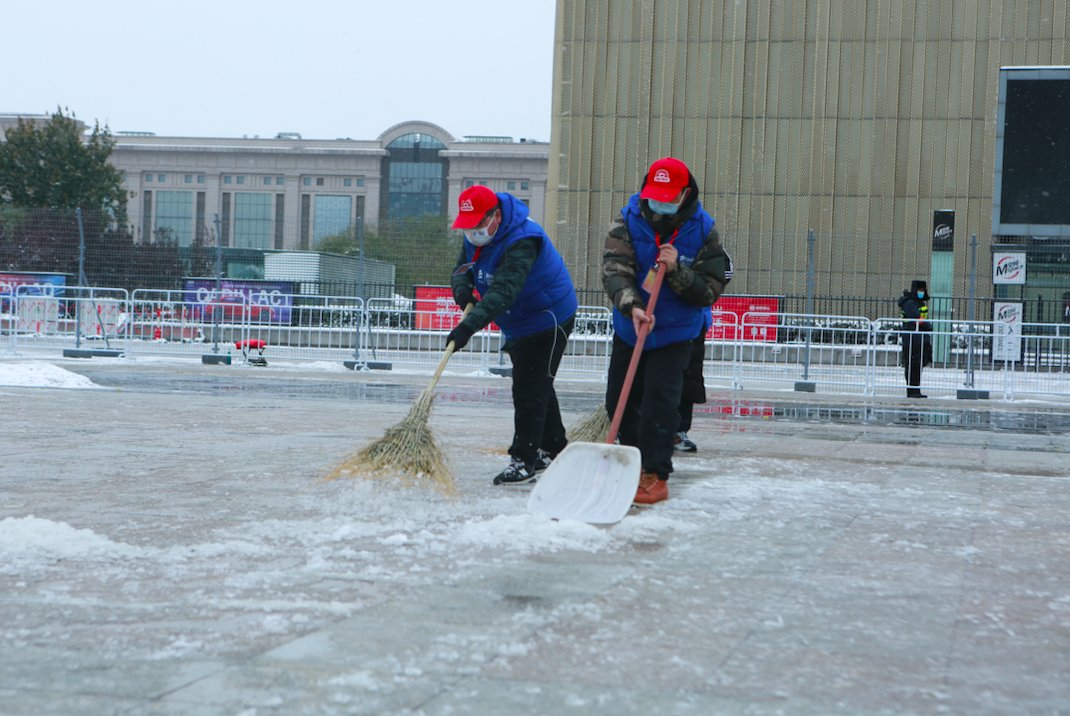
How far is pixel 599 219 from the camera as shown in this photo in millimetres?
35312

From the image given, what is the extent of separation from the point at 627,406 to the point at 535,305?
64 cm

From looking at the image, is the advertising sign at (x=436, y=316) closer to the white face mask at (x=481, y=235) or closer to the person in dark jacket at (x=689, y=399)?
the person in dark jacket at (x=689, y=399)

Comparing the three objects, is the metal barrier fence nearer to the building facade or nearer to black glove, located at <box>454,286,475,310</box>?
black glove, located at <box>454,286,475,310</box>

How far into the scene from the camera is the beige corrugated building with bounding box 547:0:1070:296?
111 feet

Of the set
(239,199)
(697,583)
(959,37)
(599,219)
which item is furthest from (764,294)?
(239,199)

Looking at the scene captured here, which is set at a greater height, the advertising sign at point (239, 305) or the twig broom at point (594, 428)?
the advertising sign at point (239, 305)

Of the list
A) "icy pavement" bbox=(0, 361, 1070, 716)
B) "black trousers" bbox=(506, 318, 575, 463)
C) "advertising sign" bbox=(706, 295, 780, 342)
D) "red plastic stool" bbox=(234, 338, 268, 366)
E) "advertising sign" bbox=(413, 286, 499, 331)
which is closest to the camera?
"icy pavement" bbox=(0, 361, 1070, 716)

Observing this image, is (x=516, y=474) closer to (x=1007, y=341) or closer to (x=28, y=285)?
(x=1007, y=341)

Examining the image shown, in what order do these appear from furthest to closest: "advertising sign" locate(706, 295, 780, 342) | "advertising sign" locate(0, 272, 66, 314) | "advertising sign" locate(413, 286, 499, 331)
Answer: "advertising sign" locate(0, 272, 66, 314), "advertising sign" locate(413, 286, 499, 331), "advertising sign" locate(706, 295, 780, 342)

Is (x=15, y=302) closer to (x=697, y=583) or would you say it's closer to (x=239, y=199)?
(x=697, y=583)

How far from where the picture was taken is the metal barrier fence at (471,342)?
16375 mm

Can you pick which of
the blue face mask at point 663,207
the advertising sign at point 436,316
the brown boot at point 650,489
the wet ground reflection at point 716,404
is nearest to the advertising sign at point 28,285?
the wet ground reflection at point 716,404

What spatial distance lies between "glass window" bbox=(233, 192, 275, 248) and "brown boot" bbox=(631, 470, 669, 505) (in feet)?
235

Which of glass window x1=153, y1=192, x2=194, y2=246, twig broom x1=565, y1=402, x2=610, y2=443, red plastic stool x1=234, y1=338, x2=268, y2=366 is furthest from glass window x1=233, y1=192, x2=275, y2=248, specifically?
twig broom x1=565, y1=402, x2=610, y2=443
